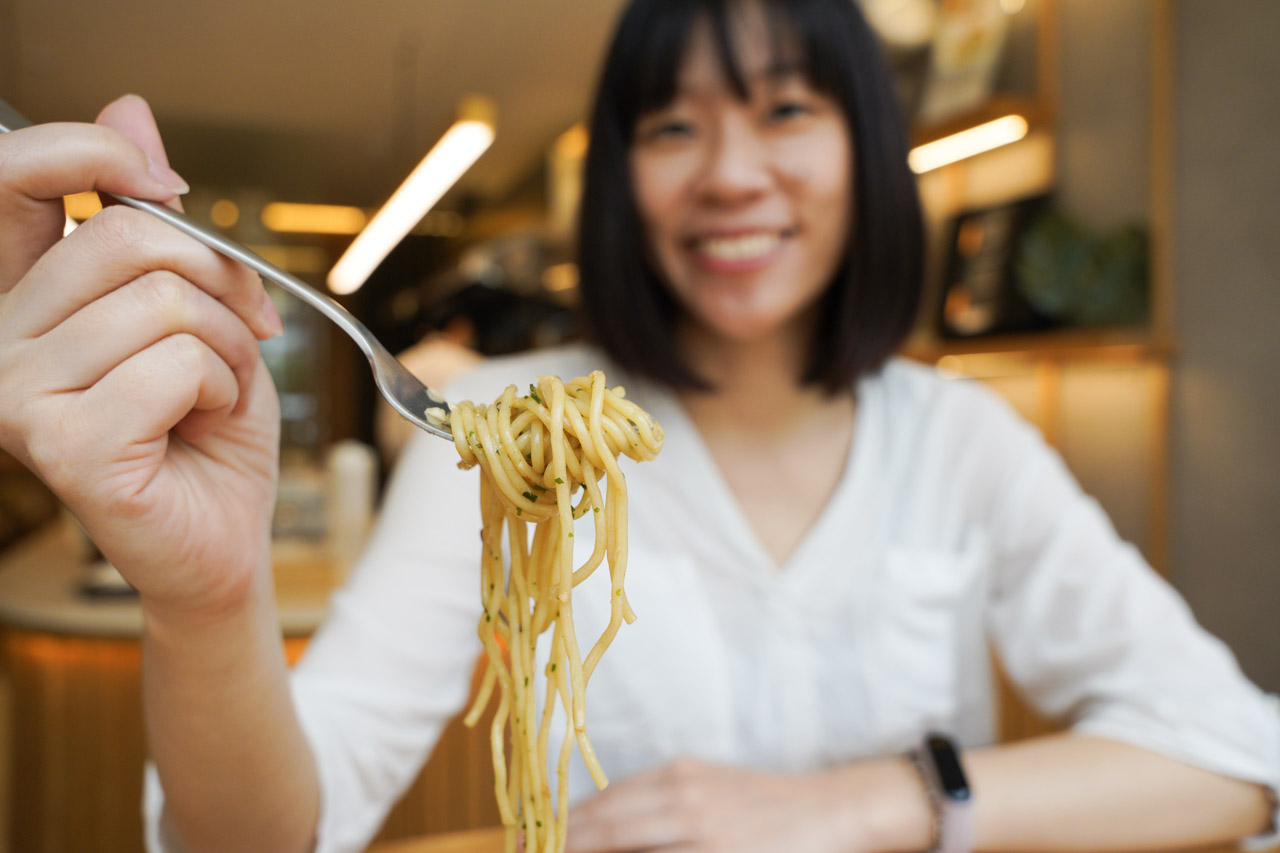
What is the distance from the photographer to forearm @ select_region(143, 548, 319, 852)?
68cm

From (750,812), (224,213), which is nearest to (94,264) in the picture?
(750,812)

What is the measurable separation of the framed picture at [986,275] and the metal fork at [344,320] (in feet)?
7.44

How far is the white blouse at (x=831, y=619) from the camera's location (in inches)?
Answer: 40.8

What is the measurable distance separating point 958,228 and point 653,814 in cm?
262

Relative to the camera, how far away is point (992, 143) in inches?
111

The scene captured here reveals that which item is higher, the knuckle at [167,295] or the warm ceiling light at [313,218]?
the warm ceiling light at [313,218]

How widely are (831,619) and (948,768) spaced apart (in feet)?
0.94

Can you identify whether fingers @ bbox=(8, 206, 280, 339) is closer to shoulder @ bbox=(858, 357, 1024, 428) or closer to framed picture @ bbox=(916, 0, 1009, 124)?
shoulder @ bbox=(858, 357, 1024, 428)

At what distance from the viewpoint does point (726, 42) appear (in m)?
1.08

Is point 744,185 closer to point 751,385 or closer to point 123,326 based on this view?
point 751,385

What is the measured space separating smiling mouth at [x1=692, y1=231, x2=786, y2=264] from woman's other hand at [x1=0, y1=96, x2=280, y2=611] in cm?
66

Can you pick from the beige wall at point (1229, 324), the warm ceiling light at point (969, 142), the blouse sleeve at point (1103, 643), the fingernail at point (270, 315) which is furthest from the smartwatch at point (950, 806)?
Result: the warm ceiling light at point (969, 142)

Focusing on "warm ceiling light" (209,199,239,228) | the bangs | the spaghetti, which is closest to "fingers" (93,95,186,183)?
the spaghetti

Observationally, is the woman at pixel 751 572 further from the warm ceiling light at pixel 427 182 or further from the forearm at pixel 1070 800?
the warm ceiling light at pixel 427 182
